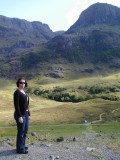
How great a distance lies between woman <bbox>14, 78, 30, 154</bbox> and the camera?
20.9 metres

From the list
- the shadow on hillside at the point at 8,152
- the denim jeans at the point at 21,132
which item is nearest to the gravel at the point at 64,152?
the shadow on hillside at the point at 8,152

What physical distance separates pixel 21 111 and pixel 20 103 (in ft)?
1.97

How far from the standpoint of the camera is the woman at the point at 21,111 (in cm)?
2086

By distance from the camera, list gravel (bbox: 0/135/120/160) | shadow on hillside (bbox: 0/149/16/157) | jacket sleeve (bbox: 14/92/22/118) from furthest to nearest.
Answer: shadow on hillside (bbox: 0/149/16/157)
gravel (bbox: 0/135/120/160)
jacket sleeve (bbox: 14/92/22/118)

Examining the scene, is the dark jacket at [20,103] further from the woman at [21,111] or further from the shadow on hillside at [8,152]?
the shadow on hillside at [8,152]

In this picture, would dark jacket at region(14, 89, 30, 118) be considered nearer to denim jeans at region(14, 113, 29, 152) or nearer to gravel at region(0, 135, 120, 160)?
denim jeans at region(14, 113, 29, 152)

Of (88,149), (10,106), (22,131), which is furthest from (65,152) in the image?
(10,106)

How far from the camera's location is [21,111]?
21.2 metres

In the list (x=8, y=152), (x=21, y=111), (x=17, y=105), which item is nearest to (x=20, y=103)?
(x=17, y=105)

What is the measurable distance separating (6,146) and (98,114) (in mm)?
79136

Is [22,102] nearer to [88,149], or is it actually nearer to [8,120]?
[88,149]

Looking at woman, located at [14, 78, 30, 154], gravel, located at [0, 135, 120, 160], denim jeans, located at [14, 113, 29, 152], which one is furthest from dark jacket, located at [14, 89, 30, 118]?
gravel, located at [0, 135, 120, 160]

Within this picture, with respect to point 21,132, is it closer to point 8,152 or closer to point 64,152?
point 8,152

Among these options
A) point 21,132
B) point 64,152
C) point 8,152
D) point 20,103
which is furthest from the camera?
point 64,152
